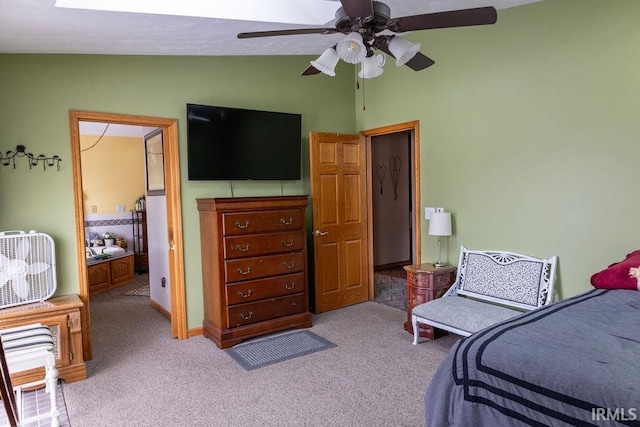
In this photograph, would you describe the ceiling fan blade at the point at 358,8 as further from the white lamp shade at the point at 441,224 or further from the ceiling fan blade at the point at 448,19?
the white lamp shade at the point at 441,224

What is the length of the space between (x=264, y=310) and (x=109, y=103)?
2286mm

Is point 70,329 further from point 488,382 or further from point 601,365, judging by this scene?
point 601,365

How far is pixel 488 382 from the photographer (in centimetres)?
167

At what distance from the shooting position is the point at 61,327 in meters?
3.03

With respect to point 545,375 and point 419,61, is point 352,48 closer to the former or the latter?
point 419,61

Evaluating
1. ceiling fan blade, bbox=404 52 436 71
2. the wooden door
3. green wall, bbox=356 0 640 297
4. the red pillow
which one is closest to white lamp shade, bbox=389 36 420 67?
ceiling fan blade, bbox=404 52 436 71

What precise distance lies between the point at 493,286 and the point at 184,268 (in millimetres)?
2825

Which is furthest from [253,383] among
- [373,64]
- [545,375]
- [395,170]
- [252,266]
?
[395,170]

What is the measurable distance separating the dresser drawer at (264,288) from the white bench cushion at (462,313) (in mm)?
1169

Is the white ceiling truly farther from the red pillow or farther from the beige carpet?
the beige carpet

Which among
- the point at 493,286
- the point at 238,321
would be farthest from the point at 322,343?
the point at 493,286

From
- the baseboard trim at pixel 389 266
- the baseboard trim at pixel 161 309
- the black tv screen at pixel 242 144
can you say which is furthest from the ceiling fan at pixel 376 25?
the baseboard trim at pixel 389 266

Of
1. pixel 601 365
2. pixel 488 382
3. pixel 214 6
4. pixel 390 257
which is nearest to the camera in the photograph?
pixel 601 365

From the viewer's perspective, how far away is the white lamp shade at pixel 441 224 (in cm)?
387
